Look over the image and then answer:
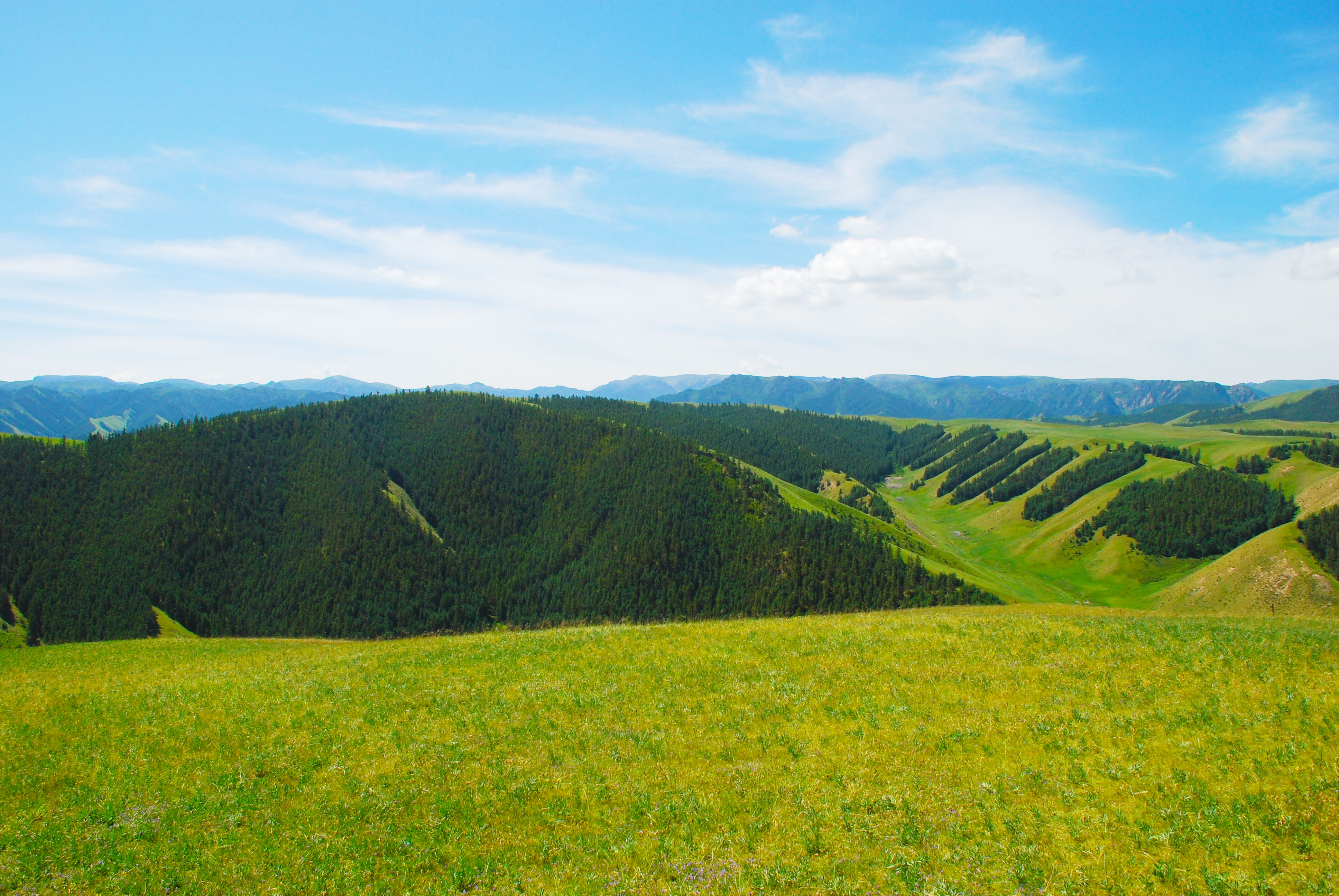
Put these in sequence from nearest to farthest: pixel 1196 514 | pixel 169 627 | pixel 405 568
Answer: pixel 169 627, pixel 1196 514, pixel 405 568

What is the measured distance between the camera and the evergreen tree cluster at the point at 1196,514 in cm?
17050

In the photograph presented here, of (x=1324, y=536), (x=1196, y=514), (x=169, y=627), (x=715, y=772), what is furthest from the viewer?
(x=1196, y=514)

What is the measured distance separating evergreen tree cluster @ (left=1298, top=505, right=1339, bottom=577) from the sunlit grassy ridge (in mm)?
154023

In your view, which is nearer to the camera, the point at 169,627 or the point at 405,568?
the point at 169,627

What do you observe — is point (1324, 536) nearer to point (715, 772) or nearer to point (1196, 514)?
point (1196, 514)

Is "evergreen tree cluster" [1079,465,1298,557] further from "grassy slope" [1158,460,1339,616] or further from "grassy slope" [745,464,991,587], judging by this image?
"grassy slope" [745,464,991,587]

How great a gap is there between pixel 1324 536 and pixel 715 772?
617ft

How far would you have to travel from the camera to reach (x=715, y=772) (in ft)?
57.5

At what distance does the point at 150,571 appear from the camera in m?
177

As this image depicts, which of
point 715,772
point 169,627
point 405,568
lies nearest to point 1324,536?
point 715,772

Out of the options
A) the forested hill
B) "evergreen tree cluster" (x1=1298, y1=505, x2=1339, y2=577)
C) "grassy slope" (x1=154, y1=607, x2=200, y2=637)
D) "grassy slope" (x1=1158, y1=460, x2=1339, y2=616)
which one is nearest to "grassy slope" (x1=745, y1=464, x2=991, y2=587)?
the forested hill

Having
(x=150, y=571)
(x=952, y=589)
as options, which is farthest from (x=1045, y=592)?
(x=150, y=571)

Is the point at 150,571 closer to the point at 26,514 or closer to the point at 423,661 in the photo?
the point at 26,514

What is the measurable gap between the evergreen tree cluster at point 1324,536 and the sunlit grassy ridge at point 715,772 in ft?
505
